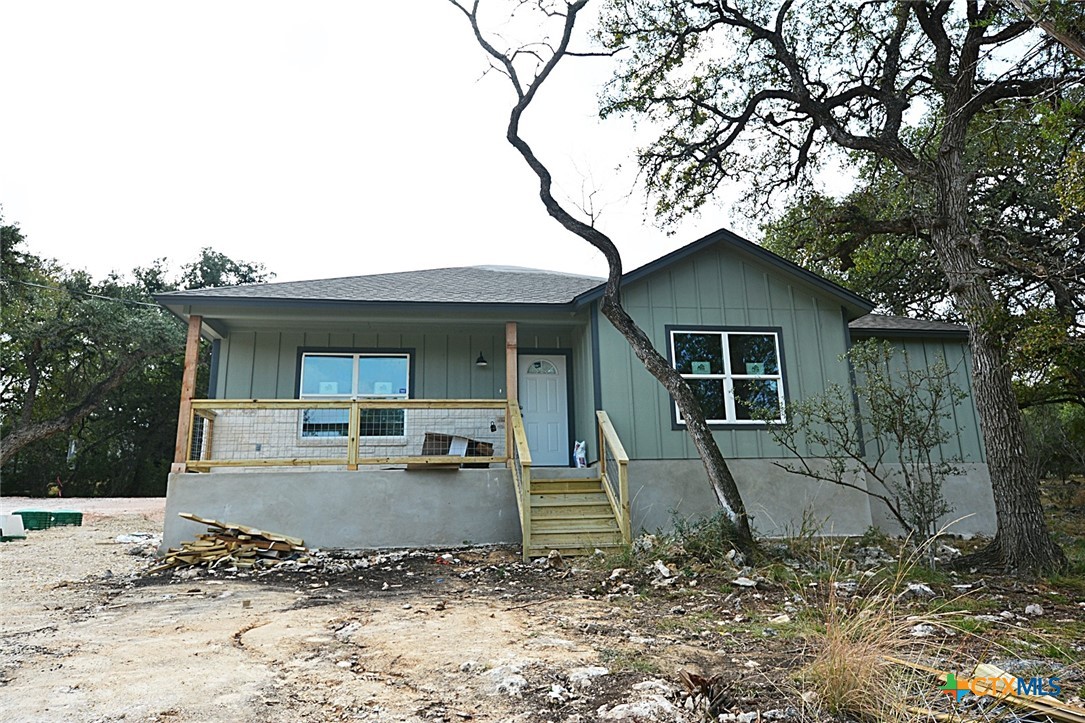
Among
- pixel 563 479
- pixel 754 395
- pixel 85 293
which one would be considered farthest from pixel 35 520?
pixel 754 395

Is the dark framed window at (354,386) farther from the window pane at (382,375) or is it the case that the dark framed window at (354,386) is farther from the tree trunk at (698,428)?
the tree trunk at (698,428)

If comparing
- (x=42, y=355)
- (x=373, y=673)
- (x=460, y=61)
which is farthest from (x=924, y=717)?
(x=42, y=355)

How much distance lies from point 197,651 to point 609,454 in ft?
19.0

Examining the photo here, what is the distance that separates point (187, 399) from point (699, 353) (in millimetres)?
6939

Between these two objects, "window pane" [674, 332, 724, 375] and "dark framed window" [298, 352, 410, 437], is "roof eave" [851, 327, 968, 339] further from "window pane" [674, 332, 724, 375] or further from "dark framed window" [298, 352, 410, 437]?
"dark framed window" [298, 352, 410, 437]

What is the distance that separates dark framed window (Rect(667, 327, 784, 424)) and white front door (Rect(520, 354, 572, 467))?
82.3 inches

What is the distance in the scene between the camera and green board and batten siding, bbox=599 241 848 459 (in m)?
9.55

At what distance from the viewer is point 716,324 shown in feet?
33.2

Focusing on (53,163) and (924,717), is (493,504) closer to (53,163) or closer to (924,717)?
(924,717)

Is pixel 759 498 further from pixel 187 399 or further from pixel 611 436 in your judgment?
pixel 187 399

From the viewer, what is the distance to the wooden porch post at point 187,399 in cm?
882

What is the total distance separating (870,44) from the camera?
10.3 metres

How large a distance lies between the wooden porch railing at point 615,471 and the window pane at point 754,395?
6.45 ft

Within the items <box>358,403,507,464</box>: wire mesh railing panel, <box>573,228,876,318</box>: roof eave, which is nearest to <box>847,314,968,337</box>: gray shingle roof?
<box>573,228,876,318</box>: roof eave
